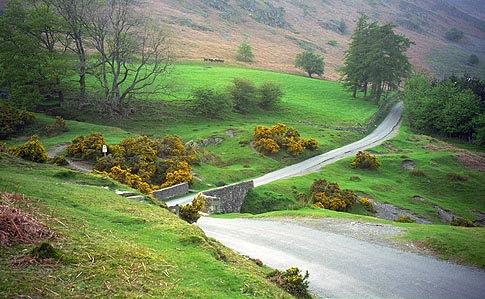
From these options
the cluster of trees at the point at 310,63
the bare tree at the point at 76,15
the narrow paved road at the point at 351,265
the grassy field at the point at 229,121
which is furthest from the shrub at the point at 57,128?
the cluster of trees at the point at 310,63

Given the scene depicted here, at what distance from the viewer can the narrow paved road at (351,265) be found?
13.8m

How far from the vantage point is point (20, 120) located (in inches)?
1778

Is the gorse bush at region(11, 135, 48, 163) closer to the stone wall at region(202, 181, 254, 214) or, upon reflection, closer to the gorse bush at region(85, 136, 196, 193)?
the gorse bush at region(85, 136, 196, 193)

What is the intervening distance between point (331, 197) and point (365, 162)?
1656 centimetres

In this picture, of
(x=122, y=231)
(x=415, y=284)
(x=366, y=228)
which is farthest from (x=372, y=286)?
(x=122, y=231)

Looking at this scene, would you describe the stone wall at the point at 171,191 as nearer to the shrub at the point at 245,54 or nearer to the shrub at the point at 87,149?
the shrub at the point at 87,149

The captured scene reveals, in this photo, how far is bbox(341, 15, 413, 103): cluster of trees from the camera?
90688 millimetres

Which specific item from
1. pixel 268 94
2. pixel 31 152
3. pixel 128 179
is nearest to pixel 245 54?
pixel 268 94

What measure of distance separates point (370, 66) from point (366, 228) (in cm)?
7675

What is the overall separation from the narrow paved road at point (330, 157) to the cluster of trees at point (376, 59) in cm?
1163

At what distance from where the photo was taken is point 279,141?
5456cm

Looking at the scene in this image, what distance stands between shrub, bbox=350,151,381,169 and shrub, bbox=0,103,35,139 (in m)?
40.9

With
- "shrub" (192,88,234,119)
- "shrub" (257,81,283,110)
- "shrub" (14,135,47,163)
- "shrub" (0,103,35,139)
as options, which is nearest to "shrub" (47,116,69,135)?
"shrub" (0,103,35,139)

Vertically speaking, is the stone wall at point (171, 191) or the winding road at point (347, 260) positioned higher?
the winding road at point (347, 260)
